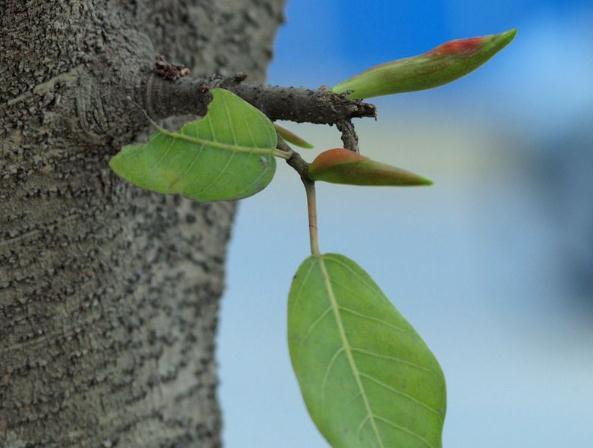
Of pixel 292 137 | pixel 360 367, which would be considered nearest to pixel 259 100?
pixel 292 137

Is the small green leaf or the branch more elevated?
the branch

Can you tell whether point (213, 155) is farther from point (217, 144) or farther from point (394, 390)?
point (394, 390)

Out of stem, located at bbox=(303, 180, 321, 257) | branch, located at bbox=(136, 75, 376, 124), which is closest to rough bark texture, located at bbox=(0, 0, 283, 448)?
branch, located at bbox=(136, 75, 376, 124)

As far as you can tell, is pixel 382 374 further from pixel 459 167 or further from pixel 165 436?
pixel 459 167

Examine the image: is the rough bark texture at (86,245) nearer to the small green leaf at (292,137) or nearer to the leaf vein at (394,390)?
the small green leaf at (292,137)

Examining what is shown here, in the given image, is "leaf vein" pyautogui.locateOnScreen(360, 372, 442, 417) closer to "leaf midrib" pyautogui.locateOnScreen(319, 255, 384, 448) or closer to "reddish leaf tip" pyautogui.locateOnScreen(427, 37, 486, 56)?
"leaf midrib" pyautogui.locateOnScreen(319, 255, 384, 448)

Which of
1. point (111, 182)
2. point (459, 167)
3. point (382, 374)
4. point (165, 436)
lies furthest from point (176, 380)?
point (459, 167)
